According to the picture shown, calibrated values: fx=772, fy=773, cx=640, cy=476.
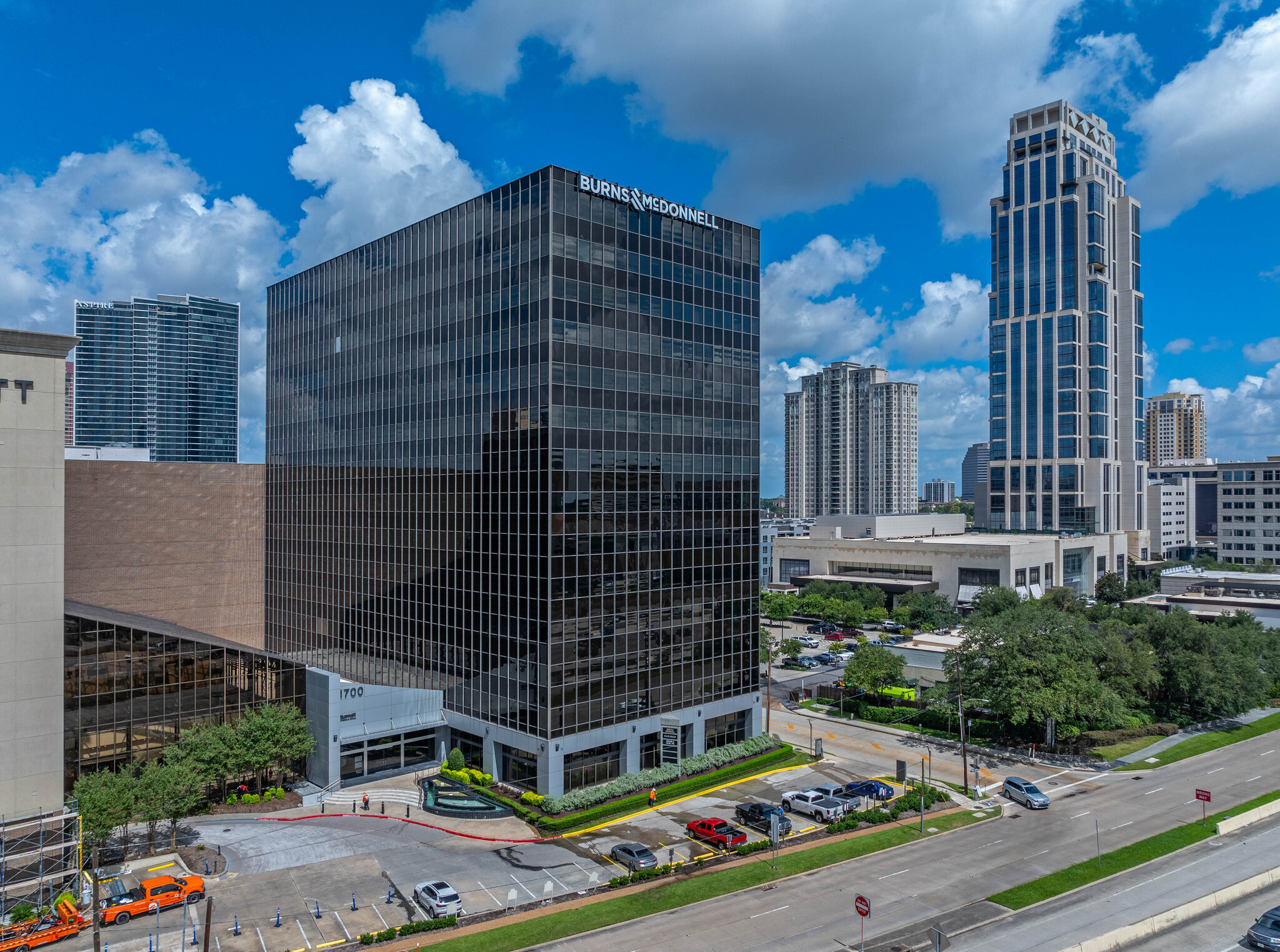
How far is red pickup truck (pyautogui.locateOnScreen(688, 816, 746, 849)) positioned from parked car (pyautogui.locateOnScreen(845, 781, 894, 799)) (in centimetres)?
1103

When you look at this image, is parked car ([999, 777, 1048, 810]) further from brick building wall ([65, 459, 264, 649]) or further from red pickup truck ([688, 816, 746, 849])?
brick building wall ([65, 459, 264, 649])

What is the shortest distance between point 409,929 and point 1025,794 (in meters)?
41.9

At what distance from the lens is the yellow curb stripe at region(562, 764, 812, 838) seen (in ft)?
165

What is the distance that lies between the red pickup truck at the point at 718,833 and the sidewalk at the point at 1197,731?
36387mm

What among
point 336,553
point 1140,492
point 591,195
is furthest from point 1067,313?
point 336,553

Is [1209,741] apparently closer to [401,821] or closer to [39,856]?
[401,821]

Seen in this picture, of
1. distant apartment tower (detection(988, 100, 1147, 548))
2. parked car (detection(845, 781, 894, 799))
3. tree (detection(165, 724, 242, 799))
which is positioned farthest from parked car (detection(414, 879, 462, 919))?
distant apartment tower (detection(988, 100, 1147, 548))

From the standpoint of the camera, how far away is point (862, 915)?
3130 cm

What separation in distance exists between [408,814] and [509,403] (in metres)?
29.8

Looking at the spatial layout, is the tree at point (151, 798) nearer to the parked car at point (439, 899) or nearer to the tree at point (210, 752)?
the tree at point (210, 752)

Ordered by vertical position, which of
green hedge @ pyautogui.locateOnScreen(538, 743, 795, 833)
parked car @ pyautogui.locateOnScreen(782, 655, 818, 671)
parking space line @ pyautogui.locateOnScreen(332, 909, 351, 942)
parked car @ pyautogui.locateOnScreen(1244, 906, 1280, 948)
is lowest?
parked car @ pyautogui.locateOnScreen(782, 655, 818, 671)

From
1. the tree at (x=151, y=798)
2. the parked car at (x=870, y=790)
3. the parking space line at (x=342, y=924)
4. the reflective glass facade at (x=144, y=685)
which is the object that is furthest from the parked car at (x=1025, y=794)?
the tree at (x=151, y=798)

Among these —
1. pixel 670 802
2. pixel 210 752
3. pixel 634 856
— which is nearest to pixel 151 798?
pixel 210 752

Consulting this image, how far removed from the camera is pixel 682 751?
63.4 m
